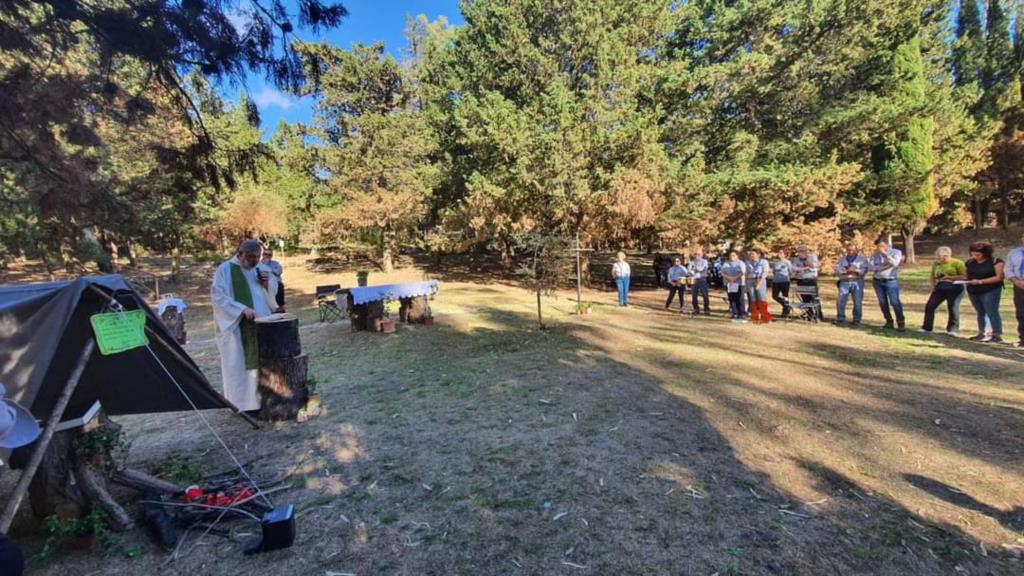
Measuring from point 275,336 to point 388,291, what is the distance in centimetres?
516

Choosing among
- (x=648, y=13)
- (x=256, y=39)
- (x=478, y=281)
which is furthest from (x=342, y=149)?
(x=256, y=39)

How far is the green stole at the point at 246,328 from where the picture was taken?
194 inches

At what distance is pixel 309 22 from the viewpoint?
4754 millimetres

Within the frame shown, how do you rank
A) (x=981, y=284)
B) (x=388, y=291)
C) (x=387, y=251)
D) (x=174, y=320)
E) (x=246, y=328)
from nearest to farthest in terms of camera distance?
1. (x=246, y=328)
2. (x=981, y=284)
3. (x=174, y=320)
4. (x=388, y=291)
5. (x=387, y=251)

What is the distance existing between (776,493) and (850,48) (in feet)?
63.8

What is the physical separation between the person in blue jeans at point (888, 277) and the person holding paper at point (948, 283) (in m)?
0.42

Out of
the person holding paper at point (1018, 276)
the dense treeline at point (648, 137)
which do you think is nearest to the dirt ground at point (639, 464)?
the person holding paper at point (1018, 276)

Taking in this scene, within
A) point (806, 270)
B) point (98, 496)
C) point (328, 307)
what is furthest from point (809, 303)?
point (328, 307)

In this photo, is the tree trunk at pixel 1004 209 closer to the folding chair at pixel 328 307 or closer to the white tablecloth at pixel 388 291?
the white tablecloth at pixel 388 291

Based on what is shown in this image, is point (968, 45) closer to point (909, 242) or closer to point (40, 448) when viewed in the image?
point (909, 242)

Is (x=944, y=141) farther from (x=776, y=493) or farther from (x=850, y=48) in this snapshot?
(x=776, y=493)

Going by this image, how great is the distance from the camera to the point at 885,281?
8438mm

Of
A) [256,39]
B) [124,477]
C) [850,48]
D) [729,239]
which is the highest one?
[850,48]

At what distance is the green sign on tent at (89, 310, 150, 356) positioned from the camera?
273cm
